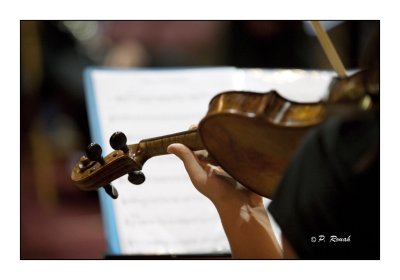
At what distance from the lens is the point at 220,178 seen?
3.50 feet

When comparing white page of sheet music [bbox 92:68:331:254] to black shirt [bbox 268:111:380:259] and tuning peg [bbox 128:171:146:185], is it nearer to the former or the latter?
tuning peg [bbox 128:171:146:185]

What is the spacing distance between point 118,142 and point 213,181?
7.2 inches

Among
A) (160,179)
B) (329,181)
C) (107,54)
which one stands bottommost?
(329,181)

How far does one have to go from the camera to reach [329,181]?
2.82ft

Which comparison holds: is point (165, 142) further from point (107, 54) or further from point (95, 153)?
point (107, 54)

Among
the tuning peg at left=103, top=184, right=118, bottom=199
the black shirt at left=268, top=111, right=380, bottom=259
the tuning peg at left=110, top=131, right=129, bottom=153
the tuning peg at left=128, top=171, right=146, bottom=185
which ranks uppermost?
the tuning peg at left=110, top=131, right=129, bottom=153

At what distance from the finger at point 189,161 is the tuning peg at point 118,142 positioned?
3.2 inches

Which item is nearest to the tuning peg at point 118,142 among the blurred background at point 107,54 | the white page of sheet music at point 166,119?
the white page of sheet music at point 166,119

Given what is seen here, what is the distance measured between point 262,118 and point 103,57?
1.73 feet

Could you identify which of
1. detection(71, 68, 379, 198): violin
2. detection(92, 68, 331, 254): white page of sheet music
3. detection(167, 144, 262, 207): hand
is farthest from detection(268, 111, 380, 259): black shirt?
detection(92, 68, 331, 254): white page of sheet music

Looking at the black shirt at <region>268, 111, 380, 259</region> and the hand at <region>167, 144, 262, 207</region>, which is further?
the hand at <region>167, 144, 262, 207</region>

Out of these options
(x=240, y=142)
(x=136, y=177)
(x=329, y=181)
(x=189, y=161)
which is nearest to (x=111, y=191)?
(x=136, y=177)

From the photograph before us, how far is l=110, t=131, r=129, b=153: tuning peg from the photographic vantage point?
1061mm

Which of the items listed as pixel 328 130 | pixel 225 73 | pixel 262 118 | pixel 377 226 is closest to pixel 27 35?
pixel 225 73
